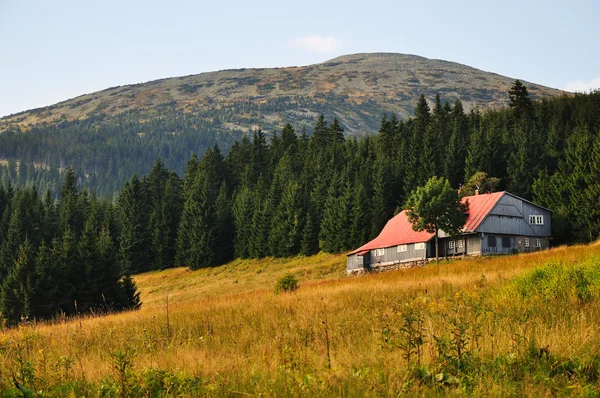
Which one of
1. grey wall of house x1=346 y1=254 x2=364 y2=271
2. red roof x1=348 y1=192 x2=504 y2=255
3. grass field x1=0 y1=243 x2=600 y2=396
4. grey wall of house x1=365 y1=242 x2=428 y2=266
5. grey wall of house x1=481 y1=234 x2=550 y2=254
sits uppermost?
grass field x1=0 y1=243 x2=600 y2=396

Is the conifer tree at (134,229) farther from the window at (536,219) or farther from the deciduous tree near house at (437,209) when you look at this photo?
the window at (536,219)

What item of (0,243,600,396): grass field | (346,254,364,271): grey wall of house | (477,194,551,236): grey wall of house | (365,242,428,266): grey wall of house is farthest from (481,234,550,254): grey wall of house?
(0,243,600,396): grass field

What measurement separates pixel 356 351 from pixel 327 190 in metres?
87.3

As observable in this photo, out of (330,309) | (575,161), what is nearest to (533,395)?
(330,309)

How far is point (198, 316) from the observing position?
56.6 ft

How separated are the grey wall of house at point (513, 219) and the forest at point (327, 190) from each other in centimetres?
301

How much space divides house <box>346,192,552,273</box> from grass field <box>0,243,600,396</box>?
1838 inches

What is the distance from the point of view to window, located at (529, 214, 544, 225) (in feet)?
215

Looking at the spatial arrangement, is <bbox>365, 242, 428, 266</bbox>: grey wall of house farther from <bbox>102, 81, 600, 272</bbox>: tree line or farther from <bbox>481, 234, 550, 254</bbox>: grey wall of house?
<bbox>102, 81, 600, 272</bbox>: tree line

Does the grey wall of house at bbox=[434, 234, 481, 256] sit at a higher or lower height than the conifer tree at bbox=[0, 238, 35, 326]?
lower

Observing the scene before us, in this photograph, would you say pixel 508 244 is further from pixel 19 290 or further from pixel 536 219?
pixel 19 290

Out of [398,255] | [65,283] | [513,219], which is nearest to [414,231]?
[398,255]

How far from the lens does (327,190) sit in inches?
3819

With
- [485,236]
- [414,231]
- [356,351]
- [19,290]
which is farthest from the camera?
[414,231]
